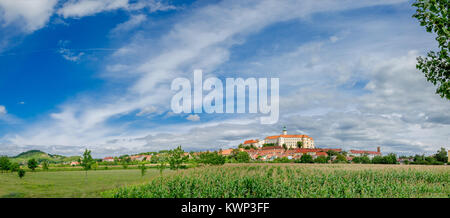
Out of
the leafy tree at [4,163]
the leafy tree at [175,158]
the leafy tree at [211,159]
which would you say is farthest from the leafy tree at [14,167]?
the leafy tree at [211,159]

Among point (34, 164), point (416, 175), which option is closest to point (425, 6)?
point (416, 175)

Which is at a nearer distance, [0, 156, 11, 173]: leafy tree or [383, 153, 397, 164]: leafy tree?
[0, 156, 11, 173]: leafy tree

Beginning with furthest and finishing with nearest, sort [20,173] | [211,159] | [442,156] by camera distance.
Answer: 1. [442,156]
2. [211,159]
3. [20,173]

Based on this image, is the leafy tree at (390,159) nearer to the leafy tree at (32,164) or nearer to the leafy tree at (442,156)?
the leafy tree at (442,156)

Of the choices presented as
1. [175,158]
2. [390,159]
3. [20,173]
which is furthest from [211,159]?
[390,159]

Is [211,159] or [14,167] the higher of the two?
[14,167]

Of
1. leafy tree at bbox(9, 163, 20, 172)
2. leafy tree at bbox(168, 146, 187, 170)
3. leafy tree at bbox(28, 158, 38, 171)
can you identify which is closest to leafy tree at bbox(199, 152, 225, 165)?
leafy tree at bbox(168, 146, 187, 170)

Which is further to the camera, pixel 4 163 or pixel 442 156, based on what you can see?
pixel 442 156

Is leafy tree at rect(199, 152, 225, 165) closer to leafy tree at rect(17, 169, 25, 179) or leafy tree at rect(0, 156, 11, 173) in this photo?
leafy tree at rect(17, 169, 25, 179)

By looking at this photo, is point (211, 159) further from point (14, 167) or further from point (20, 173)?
point (20, 173)

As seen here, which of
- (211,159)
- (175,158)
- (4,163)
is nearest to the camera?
(4,163)

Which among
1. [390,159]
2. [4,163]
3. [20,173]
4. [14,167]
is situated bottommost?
[390,159]
